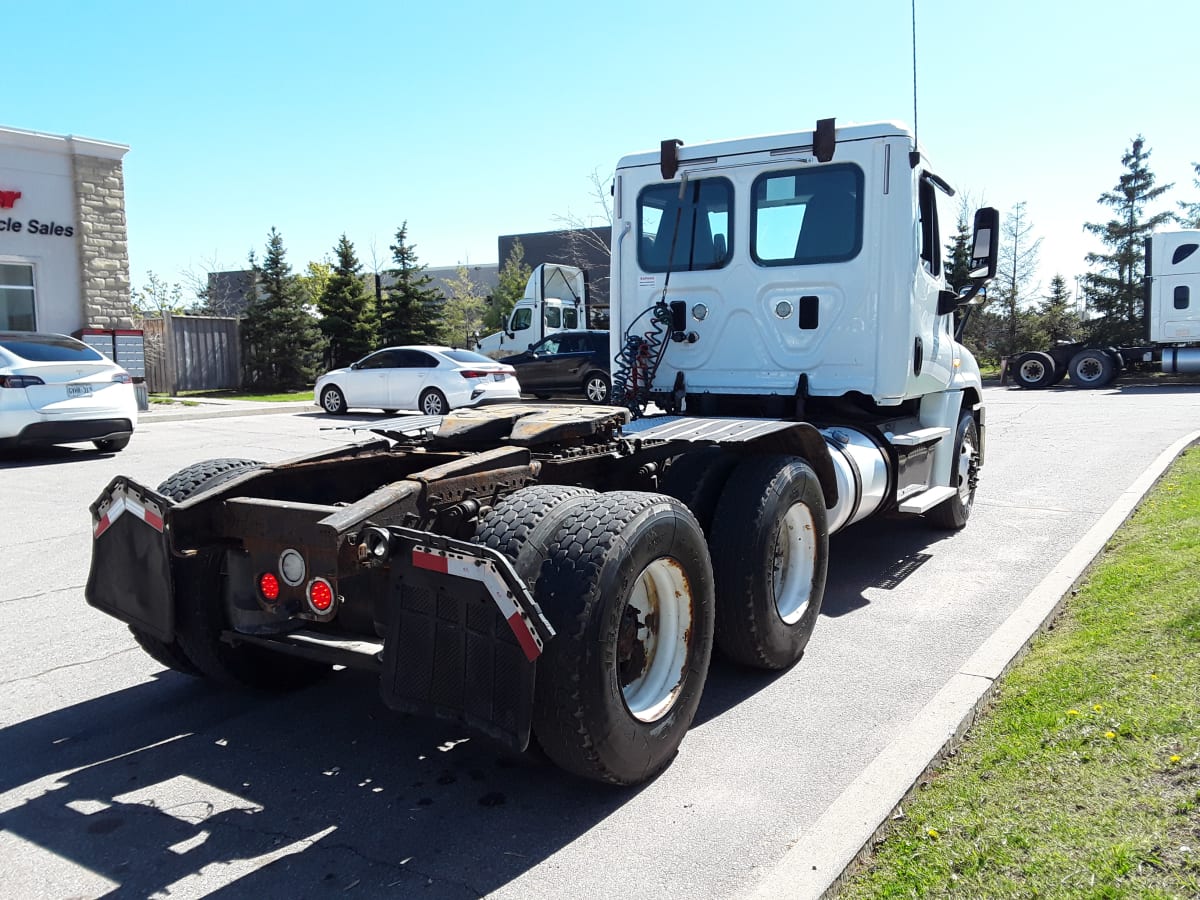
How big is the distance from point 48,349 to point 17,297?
1008cm

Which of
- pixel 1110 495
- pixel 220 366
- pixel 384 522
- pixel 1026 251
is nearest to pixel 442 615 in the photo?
pixel 384 522

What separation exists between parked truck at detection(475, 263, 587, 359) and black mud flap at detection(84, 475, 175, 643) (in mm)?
24529

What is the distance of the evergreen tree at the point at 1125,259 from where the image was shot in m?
36.7

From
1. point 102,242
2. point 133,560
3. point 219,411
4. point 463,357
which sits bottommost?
point 133,560

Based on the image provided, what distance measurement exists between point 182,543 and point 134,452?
1059cm

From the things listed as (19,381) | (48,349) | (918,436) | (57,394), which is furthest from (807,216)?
(48,349)

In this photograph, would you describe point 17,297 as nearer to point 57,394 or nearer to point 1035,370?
point 57,394

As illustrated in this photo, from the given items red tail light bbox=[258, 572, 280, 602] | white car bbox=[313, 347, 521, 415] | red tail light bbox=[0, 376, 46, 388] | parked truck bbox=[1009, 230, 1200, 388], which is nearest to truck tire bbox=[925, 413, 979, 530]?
red tail light bbox=[258, 572, 280, 602]

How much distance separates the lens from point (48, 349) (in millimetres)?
11844

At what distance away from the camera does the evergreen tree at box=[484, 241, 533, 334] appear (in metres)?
46.1

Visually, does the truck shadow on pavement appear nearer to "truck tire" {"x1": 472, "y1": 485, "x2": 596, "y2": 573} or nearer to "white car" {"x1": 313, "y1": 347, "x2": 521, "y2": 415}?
"truck tire" {"x1": 472, "y1": 485, "x2": 596, "y2": 573}

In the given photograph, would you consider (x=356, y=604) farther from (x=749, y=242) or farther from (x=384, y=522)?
(x=749, y=242)

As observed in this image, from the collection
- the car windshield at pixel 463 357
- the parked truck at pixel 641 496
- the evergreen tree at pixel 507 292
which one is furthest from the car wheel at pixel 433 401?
the evergreen tree at pixel 507 292

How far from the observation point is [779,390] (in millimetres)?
6613
